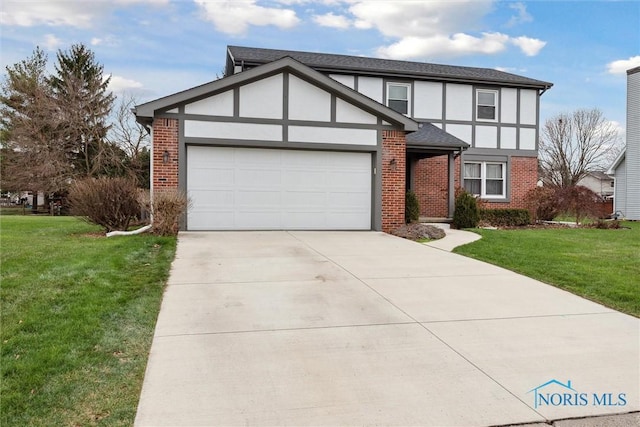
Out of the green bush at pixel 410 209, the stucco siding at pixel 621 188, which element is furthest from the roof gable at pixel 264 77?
the stucco siding at pixel 621 188

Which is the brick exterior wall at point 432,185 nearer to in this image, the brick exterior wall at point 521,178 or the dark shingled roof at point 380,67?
the brick exterior wall at point 521,178

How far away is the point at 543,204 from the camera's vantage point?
56.0 ft

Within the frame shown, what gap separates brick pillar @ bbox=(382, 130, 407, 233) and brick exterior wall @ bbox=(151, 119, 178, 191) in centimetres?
553

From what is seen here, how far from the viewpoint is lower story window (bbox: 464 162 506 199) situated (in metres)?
18.6

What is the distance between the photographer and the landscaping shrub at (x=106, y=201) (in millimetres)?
10727

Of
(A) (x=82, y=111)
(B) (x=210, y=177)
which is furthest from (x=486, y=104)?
(A) (x=82, y=111)

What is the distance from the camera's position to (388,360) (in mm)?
3967

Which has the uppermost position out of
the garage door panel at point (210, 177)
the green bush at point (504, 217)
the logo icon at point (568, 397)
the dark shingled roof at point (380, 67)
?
the dark shingled roof at point (380, 67)

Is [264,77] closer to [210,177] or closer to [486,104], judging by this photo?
[210,177]

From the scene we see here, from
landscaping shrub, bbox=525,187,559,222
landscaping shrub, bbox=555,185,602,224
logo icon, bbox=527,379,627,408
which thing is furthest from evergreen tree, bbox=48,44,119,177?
logo icon, bbox=527,379,627,408

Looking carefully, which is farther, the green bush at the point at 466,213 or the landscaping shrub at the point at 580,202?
the landscaping shrub at the point at 580,202

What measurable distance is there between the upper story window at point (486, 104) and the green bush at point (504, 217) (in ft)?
14.6

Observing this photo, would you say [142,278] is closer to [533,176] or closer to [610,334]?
[610,334]

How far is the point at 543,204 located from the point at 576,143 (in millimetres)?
33759
